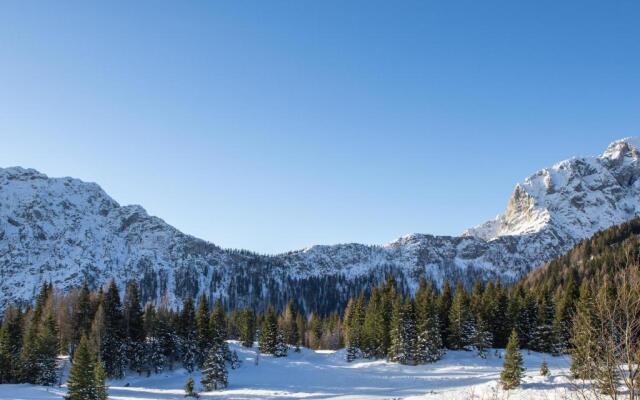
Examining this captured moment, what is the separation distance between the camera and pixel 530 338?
79.2 m

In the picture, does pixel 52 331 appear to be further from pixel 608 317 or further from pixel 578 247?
pixel 578 247

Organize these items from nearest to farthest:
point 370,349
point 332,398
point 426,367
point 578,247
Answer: point 332,398 → point 426,367 → point 370,349 → point 578,247

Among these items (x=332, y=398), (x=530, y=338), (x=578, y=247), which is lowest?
(x=332, y=398)

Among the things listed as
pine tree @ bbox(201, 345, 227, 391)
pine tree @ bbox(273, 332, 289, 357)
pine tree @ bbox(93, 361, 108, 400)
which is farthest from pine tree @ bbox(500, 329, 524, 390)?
pine tree @ bbox(273, 332, 289, 357)

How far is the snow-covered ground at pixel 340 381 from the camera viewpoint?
50469 millimetres

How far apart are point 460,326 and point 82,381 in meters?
55.5

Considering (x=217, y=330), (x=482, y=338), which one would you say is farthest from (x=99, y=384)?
(x=482, y=338)

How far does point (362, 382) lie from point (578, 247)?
95.2 metres

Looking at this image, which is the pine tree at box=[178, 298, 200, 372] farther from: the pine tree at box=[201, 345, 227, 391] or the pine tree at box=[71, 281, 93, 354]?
the pine tree at box=[201, 345, 227, 391]

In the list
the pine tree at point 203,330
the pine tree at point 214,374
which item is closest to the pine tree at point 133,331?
the pine tree at point 203,330

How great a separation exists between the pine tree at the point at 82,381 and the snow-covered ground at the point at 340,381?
415 centimetres

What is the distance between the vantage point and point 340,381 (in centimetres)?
6500

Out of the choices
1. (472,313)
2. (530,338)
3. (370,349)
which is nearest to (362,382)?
(370,349)

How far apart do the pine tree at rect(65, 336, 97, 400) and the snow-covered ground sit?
4146mm
